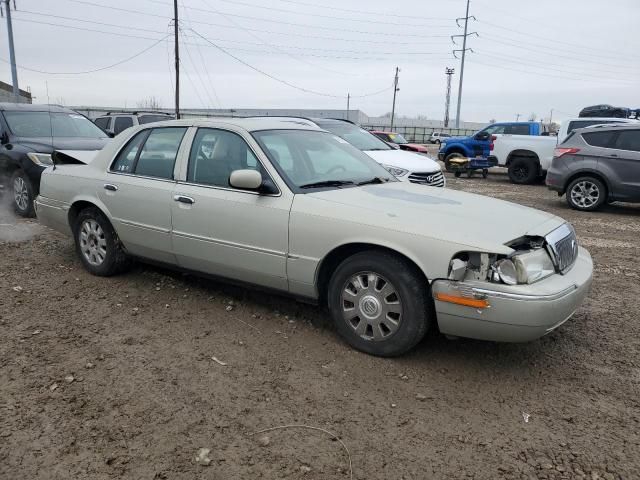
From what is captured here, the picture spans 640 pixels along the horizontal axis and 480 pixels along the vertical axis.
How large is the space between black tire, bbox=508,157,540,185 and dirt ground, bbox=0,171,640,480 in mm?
10664

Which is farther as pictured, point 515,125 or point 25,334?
point 515,125

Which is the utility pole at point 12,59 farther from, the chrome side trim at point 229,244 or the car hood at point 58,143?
the chrome side trim at point 229,244

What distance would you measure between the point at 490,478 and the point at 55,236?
20.4ft

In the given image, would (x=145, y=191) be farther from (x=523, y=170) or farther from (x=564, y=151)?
(x=523, y=170)

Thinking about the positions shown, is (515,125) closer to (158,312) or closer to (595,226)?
(595,226)

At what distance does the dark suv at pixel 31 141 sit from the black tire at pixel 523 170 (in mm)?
10998

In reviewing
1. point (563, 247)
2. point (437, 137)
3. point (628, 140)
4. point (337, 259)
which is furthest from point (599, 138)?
point (437, 137)

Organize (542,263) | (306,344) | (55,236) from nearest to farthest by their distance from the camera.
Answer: (542,263) → (306,344) → (55,236)

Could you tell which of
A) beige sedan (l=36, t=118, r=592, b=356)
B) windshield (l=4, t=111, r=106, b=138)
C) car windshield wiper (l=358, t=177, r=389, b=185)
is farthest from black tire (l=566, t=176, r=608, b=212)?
windshield (l=4, t=111, r=106, b=138)

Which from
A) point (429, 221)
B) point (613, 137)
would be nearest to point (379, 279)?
point (429, 221)

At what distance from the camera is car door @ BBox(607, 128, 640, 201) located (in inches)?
372

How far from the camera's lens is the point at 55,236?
6.86 m

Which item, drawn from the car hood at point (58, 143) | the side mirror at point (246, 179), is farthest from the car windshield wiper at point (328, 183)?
the car hood at point (58, 143)

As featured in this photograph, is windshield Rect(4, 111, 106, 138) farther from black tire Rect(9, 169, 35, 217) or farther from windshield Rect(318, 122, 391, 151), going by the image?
windshield Rect(318, 122, 391, 151)
